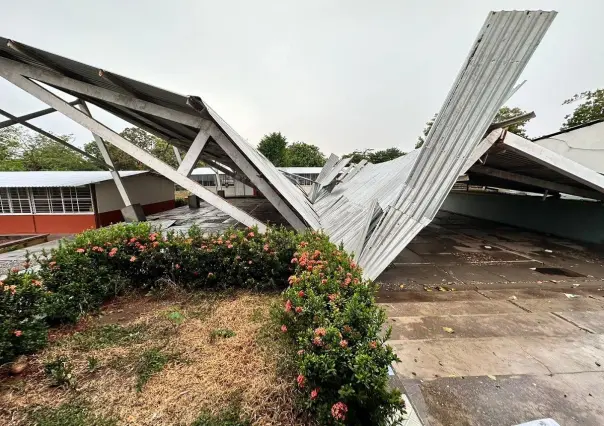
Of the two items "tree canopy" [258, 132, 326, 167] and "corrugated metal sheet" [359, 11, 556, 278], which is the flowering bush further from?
"tree canopy" [258, 132, 326, 167]

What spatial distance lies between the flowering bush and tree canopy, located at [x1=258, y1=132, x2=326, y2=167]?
1155 inches

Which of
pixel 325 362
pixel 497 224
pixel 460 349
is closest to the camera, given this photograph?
pixel 325 362

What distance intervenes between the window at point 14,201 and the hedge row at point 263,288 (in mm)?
12176

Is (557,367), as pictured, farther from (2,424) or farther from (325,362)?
(2,424)

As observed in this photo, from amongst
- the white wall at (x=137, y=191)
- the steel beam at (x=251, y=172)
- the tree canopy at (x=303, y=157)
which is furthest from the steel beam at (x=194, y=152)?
the tree canopy at (x=303, y=157)

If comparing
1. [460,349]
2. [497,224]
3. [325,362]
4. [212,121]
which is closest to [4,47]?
[212,121]

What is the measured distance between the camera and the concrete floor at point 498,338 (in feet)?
7.63

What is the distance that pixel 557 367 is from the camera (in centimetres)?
281

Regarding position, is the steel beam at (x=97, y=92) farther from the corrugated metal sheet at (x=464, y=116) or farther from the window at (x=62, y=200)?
the window at (x=62, y=200)

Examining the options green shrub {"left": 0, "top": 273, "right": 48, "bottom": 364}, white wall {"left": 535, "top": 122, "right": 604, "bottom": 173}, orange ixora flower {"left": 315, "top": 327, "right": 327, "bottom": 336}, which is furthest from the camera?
white wall {"left": 535, "top": 122, "right": 604, "bottom": 173}

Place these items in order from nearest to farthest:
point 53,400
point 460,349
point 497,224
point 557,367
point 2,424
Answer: point 2,424 → point 53,400 → point 557,367 → point 460,349 → point 497,224

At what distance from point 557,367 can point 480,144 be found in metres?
4.22

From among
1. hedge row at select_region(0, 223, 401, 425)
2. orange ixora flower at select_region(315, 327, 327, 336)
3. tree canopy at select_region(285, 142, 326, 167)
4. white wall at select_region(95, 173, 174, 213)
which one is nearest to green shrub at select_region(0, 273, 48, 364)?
hedge row at select_region(0, 223, 401, 425)

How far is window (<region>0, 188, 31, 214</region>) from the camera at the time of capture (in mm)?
11953
